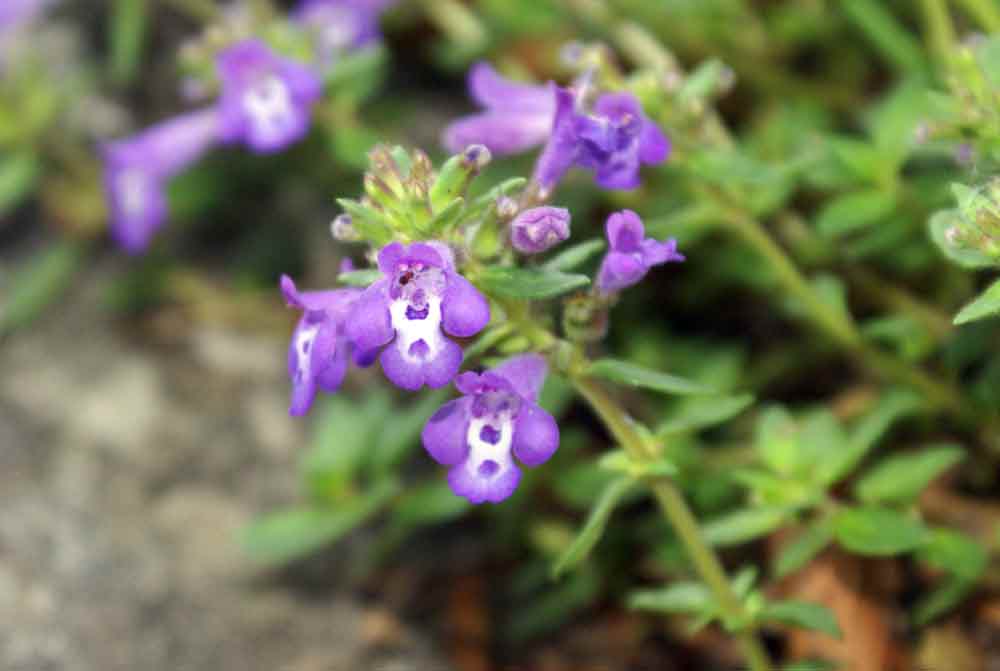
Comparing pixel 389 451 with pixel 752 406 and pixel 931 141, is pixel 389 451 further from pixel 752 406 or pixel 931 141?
pixel 931 141

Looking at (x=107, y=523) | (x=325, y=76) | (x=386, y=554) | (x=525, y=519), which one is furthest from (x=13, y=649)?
(x=325, y=76)

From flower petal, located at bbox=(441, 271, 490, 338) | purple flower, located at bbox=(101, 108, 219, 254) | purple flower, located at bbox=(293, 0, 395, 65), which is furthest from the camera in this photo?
purple flower, located at bbox=(101, 108, 219, 254)

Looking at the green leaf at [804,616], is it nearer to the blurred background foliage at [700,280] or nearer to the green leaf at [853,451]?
the blurred background foliage at [700,280]

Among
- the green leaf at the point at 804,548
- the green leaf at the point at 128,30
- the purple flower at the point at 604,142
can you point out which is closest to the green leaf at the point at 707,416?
the green leaf at the point at 804,548

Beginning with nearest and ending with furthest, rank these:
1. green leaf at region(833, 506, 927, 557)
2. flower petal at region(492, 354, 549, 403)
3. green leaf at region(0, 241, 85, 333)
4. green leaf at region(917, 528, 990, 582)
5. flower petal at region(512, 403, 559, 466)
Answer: flower petal at region(512, 403, 559, 466)
flower petal at region(492, 354, 549, 403)
green leaf at region(833, 506, 927, 557)
green leaf at region(917, 528, 990, 582)
green leaf at region(0, 241, 85, 333)

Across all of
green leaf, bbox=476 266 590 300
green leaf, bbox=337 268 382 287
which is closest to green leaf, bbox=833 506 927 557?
green leaf, bbox=476 266 590 300

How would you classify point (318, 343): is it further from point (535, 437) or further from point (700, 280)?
point (700, 280)

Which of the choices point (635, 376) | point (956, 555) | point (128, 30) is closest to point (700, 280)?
point (956, 555)

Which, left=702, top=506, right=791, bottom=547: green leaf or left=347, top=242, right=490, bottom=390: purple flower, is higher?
left=347, top=242, right=490, bottom=390: purple flower

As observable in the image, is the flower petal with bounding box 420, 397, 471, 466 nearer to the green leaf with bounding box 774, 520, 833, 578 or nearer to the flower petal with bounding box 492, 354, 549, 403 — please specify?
the flower petal with bounding box 492, 354, 549, 403
